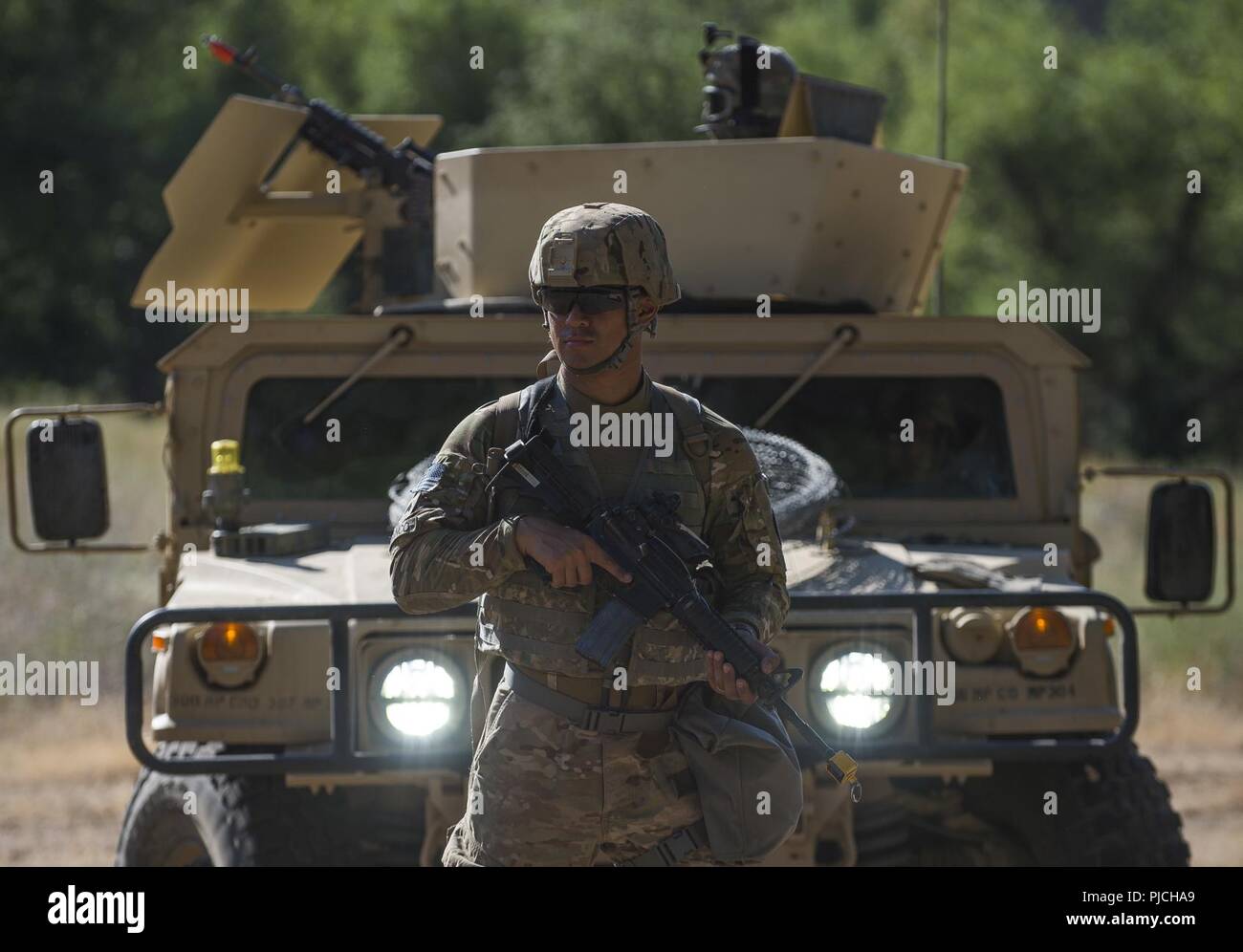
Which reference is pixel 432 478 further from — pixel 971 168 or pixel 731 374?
pixel 971 168

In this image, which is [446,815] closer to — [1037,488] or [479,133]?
[1037,488]

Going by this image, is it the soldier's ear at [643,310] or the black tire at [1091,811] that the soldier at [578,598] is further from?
the black tire at [1091,811]

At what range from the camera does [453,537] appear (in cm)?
298

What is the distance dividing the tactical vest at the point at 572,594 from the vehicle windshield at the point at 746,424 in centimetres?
181

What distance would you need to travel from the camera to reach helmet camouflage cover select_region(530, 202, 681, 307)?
9.68 feet

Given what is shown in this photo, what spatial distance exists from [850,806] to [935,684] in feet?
1.24

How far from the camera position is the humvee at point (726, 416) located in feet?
13.5

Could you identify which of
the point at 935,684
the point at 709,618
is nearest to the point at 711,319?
the point at 935,684

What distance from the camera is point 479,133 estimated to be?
2653cm

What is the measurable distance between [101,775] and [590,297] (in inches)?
245

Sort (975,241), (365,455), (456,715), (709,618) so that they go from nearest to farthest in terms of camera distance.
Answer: (709,618), (456,715), (365,455), (975,241)

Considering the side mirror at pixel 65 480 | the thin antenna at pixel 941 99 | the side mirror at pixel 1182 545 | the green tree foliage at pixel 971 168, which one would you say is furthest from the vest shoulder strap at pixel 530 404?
the green tree foliage at pixel 971 168

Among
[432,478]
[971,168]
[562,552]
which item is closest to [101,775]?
[432,478]

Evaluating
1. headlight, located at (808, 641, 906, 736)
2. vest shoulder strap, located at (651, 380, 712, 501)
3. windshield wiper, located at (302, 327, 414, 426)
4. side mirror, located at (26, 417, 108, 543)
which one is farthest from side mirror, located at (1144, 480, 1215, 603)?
side mirror, located at (26, 417, 108, 543)
